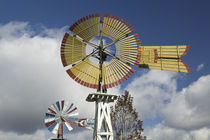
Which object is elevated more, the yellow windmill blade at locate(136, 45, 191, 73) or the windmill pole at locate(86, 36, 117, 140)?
the yellow windmill blade at locate(136, 45, 191, 73)

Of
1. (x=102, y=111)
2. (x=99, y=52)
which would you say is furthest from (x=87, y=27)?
(x=102, y=111)

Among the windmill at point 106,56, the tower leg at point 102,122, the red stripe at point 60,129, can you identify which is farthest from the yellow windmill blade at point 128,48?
the red stripe at point 60,129

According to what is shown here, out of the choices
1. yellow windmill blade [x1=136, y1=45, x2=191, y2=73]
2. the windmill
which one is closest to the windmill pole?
the windmill

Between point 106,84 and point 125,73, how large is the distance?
116 centimetres

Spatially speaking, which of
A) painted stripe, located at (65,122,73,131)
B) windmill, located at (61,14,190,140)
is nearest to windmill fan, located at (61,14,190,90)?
windmill, located at (61,14,190,140)

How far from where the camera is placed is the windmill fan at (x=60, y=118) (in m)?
11.6

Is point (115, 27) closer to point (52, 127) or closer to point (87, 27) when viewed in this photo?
point (87, 27)

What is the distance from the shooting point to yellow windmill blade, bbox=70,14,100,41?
11.4 m

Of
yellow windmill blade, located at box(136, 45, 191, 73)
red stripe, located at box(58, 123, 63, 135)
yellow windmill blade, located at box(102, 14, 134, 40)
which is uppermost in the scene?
yellow windmill blade, located at box(102, 14, 134, 40)

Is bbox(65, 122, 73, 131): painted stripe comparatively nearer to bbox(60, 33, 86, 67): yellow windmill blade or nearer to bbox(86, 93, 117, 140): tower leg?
bbox(86, 93, 117, 140): tower leg

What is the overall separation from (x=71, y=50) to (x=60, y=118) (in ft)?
12.8

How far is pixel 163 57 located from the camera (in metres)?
11.3

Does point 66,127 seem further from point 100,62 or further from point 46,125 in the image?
point 100,62

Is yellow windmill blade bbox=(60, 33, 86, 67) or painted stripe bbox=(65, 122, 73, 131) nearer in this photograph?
yellow windmill blade bbox=(60, 33, 86, 67)
